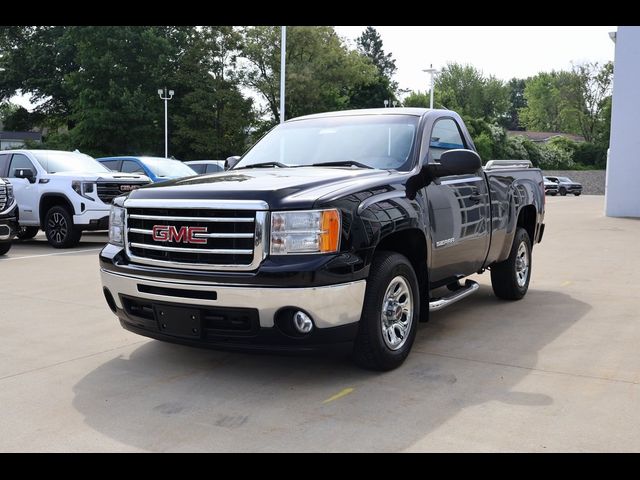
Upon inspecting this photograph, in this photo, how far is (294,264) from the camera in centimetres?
420

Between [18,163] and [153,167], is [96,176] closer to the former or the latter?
[18,163]

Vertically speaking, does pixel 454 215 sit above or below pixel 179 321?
above

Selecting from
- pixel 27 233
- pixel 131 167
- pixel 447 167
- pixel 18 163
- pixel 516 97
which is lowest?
pixel 27 233

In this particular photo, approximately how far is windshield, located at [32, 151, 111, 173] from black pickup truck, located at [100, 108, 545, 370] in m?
8.45

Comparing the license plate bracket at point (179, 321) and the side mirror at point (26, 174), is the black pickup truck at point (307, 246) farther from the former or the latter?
the side mirror at point (26, 174)

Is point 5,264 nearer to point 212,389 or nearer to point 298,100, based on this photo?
point 212,389

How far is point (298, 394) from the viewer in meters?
4.38

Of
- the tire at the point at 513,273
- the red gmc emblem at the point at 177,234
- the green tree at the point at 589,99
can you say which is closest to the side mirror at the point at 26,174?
the tire at the point at 513,273

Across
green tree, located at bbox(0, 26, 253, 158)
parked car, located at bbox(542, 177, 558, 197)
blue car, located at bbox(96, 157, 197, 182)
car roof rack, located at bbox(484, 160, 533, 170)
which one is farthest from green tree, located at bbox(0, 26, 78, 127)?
car roof rack, located at bbox(484, 160, 533, 170)

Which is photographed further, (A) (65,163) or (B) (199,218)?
(A) (65,163)

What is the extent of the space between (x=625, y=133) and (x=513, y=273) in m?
15.8

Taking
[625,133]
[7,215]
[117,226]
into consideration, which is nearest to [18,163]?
[7,215]
